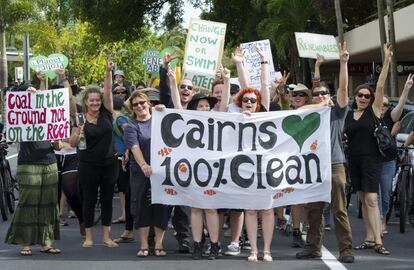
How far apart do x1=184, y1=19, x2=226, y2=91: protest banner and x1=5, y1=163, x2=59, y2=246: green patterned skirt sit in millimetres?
2681

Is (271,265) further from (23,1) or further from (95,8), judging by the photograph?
(23,1)

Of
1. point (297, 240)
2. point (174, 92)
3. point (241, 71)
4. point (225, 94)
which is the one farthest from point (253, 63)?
point (174, 92)

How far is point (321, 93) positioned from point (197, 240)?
208cm

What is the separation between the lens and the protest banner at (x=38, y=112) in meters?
9.59

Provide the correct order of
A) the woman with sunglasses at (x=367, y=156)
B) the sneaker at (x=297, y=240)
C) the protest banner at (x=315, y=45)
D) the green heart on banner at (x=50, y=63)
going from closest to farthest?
the woman with sunglasses at (x=367, y=156) → the sneaker at (x=297, y=240) → the green heart on banner at (x=50, y=63) → the protest banner at (x=315, y=45)

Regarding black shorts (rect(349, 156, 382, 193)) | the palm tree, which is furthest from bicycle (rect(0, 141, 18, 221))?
the palm tree

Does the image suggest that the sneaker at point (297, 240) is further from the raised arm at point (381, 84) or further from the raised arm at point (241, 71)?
the raised arm at point (241, 71)

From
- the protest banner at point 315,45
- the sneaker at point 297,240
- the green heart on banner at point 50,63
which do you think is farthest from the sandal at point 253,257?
the protest banner at point 315,45

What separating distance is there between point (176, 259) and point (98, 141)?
5.41 ft

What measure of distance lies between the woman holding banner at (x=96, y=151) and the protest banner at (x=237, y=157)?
0.74m

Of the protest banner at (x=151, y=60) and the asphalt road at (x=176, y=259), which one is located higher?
the protest banner at (x=151, y=60)

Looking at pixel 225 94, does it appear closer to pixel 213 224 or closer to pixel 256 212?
pixel 256 212

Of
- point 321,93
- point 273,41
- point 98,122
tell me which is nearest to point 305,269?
point 321,93

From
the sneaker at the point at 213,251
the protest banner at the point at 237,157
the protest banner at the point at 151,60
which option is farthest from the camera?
the protest banner at the point at 151,60
